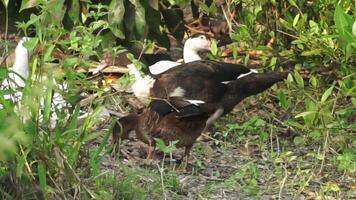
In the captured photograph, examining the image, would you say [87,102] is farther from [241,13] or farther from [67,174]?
[241,13]

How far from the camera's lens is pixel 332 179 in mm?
4883

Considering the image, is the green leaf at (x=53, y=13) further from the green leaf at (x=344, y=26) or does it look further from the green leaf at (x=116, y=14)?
the green leaf at (x=344, y=26)

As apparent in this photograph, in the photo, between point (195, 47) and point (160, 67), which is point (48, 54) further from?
point (195, 47)

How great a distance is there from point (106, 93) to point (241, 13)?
2.54 metres

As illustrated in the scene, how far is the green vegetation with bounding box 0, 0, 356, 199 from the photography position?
Result: 3.79 m

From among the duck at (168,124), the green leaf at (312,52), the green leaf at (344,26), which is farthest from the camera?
the green leaf at (312,52)

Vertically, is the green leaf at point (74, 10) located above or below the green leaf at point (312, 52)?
above

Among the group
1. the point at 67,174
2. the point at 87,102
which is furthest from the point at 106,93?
the point at 67,174

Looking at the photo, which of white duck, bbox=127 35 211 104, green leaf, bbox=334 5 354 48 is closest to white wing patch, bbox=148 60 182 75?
white duck, bbox=127 35 211 104

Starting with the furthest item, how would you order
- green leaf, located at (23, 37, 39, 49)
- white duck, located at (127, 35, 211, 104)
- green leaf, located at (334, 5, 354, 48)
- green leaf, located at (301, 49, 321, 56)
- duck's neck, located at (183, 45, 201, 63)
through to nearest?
duck's neck, located at (183, 45, 201, 63) → white duck, located at (127, 35, 211, 104) → green leaf, located at (301, 49, 321, 56) → green leaf, located at (334, 5, 354, 48) → green leaf, located at (23, 37, 39, 49)

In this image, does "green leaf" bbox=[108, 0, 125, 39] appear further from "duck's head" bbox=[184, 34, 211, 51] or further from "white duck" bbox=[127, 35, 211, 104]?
"duck's head" bbox=[184, 34, 211, 51]

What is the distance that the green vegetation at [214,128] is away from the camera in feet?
12.4

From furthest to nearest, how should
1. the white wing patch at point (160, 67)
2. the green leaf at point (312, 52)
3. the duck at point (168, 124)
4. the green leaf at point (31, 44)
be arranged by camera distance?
the white wing patch at point (160, 67), the green leaf at point (312, 52), the duck at point (168, 124), the green leaf at point (31, 44)

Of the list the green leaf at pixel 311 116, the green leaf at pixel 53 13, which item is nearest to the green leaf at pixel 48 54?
the green leaf at pixel 53 13
